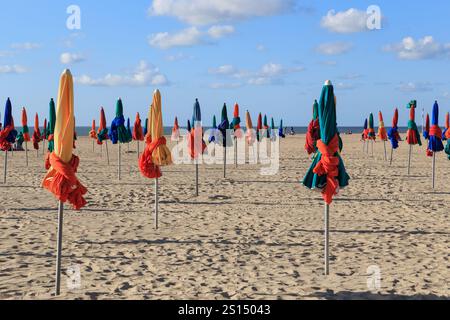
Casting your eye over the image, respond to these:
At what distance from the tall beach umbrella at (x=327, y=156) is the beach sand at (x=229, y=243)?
4.35 feet

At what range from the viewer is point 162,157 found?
9.80 metres

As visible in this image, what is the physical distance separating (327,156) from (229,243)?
309 cm

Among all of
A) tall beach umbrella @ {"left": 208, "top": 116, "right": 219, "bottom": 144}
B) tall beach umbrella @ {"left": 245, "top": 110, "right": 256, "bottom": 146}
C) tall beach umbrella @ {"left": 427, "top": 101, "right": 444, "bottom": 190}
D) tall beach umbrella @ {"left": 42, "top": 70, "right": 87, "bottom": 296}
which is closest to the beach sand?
tall beach umbrella @ {"left": 42, "top": 70, "right": 87, "bottom": 296}

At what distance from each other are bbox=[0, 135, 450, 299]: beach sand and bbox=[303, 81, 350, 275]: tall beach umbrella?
1.33 m

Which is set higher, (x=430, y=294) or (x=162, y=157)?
(x=162, y=157)

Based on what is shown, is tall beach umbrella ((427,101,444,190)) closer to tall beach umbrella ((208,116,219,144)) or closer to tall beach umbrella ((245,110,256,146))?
tall beach umbrella ((208,116,219,144))

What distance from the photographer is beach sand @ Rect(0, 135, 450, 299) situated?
21.0ft

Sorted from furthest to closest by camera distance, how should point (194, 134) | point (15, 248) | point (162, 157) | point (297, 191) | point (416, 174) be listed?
point (416, 174) < point (297, 191) < point (194, 134) < point (162, 157) < point (15, 248)

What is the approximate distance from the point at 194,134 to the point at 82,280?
7.24 metres

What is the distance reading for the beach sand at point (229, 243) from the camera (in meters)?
6.39

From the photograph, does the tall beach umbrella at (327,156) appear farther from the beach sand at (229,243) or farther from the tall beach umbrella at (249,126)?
the tall beach umbrella at (249,126)
